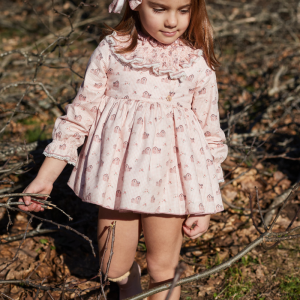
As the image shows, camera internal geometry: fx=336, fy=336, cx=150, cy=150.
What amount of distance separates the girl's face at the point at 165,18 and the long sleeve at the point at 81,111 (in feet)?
0.91

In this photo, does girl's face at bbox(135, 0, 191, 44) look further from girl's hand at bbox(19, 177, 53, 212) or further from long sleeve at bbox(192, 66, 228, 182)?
girl's hand at bbox(19, 177, 53, 212)

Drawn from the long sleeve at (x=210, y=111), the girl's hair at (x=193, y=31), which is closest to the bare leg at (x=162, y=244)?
the long sleeve at (x=210, y=111)

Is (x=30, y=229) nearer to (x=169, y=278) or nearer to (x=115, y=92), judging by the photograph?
(x=169, y=278)

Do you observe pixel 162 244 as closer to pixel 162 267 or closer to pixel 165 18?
pixel 162 267

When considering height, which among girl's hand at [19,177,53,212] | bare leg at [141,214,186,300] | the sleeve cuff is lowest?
bare leg at [141,214,186,300]

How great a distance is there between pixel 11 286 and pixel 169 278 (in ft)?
3.88

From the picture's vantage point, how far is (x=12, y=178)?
3119 millimetres

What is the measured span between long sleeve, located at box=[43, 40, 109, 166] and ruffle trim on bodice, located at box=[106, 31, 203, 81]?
11 cm

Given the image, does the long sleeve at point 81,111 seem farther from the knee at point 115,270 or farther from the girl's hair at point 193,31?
the knee at point 115,270

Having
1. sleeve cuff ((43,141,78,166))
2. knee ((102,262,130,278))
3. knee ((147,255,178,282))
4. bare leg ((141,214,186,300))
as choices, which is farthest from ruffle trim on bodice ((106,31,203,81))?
Answer: knee ((102,262,130,278))

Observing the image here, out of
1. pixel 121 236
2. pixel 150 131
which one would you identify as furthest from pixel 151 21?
pixel 121 236

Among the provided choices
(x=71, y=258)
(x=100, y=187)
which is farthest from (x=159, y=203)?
(x=71, y=258)

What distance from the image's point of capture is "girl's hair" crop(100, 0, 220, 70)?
187cm

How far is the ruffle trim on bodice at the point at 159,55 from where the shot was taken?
182 centimetres
